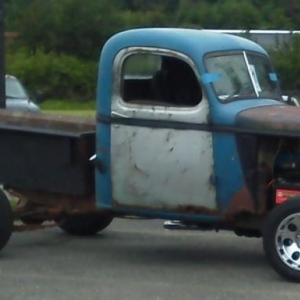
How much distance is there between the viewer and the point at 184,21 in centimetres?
6819

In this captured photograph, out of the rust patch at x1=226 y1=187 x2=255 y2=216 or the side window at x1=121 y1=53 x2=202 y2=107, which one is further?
the side window at x1=121 y1=53 x2=202 y2=107

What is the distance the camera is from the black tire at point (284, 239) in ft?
30.1

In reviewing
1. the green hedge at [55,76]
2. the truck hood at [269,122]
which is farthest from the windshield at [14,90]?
the green hedge at [55,76]

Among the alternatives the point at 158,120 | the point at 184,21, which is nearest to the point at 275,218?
the point at 158,120

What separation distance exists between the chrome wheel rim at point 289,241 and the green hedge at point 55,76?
41.7 metres

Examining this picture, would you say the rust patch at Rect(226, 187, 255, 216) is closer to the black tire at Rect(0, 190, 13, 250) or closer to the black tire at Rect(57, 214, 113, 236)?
the black tire at Rect(0, 190, 13, 250)

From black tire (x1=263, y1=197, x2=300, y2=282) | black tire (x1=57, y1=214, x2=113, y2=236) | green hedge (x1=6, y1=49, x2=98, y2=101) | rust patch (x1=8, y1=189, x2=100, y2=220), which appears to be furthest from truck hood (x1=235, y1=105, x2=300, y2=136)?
green hedge (x1=6, y1=49, x2=98, y2=101)

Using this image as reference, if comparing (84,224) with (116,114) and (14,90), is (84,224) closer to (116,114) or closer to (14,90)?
(116,114)

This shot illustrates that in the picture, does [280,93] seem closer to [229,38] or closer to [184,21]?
[229,38]

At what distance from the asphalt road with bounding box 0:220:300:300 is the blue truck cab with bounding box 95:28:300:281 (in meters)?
0.37

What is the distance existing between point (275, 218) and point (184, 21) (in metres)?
59.5

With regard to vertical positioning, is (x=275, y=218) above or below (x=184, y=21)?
above

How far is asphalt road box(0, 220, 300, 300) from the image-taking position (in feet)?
29.3

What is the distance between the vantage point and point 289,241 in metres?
9.28
